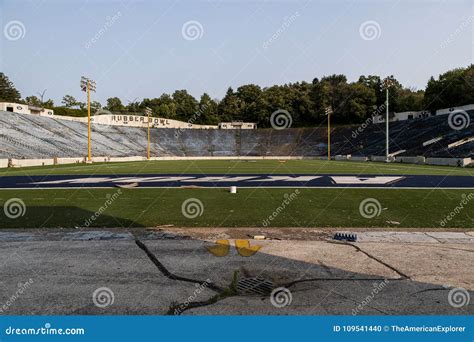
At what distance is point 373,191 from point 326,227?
779 centimetres

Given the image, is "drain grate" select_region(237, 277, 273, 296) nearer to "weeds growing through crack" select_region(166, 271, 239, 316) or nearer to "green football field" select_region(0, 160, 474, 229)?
"weeds growing through crack" select_region(166, 271, 239, 316)

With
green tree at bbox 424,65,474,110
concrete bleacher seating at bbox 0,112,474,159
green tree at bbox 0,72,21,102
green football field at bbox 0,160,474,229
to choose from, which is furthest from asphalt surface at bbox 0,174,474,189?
green tree at bbox 0,72,21,102

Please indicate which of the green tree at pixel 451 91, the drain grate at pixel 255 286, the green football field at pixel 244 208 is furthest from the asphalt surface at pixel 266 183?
the green tree at pixel 451 91

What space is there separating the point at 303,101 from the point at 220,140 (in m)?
32.2

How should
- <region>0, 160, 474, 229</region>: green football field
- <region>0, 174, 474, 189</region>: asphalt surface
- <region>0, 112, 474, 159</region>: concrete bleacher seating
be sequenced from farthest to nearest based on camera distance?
1. <region>0, 112, 474, 159</region>: concrete bleacher seating
2. <region>0, 174, 474, 189</region>: asphalt surface
3. <region>0, 160, 474, 229</region>: green football field

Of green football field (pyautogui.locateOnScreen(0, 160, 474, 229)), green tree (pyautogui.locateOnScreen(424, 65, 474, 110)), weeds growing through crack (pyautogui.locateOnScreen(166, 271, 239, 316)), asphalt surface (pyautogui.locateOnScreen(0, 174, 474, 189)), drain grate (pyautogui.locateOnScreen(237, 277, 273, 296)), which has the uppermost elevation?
green tree (pyautogui.locateOnScreen(424, 65, 474, 110))

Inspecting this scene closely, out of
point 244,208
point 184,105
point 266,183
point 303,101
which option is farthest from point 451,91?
point 244,208

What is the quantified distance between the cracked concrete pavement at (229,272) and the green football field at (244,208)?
124 cm

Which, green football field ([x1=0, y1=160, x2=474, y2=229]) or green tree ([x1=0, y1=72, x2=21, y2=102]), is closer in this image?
green football field ([x1=0, y1=160, x2=474, y2=229])

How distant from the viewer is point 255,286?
4828 mm

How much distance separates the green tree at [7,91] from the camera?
98.2 metres

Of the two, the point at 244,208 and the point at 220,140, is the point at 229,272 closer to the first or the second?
the point at 244,208

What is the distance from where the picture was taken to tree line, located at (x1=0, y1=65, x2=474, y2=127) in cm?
8342

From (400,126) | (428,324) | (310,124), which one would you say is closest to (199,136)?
(310,124)
